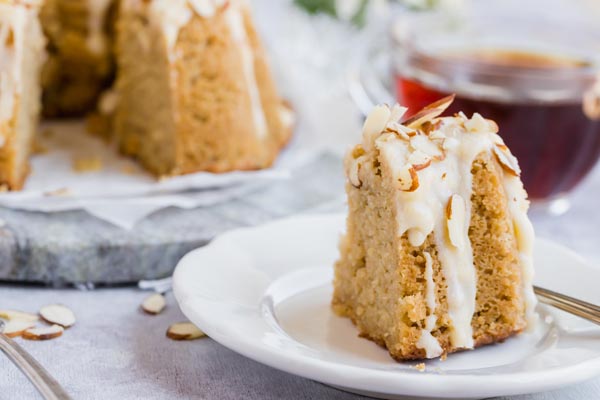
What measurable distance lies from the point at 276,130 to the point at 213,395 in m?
1.51

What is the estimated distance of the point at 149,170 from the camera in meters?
2.94

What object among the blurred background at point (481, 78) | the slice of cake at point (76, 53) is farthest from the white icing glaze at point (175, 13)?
the blurred background at point (481, 78)

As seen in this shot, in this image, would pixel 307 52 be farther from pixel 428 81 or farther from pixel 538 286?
pixel 538 286

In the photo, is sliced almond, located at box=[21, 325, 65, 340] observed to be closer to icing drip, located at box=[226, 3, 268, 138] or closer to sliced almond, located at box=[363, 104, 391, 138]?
sliced almond, located at box=[363, 104, 391, 138]

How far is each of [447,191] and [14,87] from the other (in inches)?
55.9

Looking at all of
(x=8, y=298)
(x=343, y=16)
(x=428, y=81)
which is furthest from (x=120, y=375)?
(x=343, y=16)

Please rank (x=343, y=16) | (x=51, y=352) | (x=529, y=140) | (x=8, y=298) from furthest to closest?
(x=343, y=16) → (x=529, y=140) → (x=8, y=298) → (x=51, y=352)

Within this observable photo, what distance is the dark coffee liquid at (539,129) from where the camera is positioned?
8.85ft

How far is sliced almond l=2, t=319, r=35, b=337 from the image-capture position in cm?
193

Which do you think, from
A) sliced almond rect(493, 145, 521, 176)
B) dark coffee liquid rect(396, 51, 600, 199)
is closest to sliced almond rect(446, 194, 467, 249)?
sliced almond rect(493, 145, 521, 176)

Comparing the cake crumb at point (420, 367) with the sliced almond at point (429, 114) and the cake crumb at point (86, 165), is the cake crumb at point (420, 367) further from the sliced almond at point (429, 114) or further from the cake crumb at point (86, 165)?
the cake crumb at point (86, 165)

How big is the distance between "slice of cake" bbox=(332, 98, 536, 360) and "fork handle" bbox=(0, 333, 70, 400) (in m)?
0.64

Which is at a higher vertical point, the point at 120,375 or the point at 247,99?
the point at 247,99

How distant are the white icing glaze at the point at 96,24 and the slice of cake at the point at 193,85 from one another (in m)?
0.16
